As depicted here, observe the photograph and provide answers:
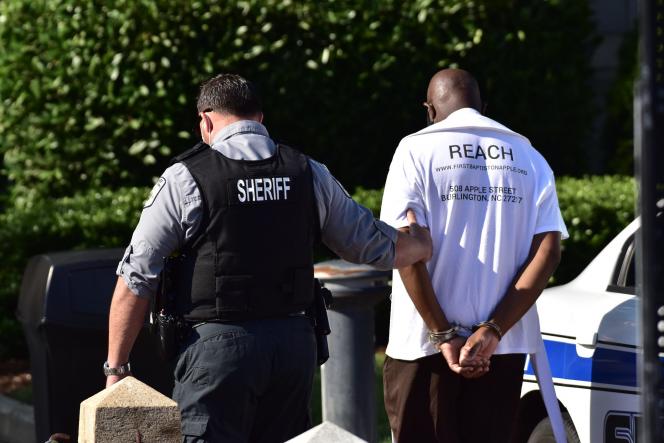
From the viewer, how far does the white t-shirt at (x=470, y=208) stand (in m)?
3.81

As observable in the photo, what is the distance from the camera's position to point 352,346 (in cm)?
546

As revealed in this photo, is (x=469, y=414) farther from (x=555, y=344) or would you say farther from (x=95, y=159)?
(x=95, y=159)

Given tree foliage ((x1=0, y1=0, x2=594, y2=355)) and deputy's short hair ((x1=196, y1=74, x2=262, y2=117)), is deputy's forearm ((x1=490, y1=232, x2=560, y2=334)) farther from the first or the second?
tree foliage ((x1=0, y1=0, x2=594, y2=355))

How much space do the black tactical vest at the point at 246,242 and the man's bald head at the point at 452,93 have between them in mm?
588

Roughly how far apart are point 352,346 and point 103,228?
3.55 meters

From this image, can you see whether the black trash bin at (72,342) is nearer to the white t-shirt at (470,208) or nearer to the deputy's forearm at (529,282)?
the white t-shirt at (470,208)

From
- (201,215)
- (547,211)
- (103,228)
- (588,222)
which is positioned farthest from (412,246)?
(103,228)

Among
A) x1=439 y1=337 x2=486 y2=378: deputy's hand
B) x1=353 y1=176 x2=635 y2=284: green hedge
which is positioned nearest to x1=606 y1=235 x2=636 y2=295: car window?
x1=439 y1=337 x2=486 y2=378: deputy's hand

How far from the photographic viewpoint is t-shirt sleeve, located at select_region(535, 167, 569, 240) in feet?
12.8

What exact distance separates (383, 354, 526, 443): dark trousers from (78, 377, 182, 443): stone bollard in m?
0.90

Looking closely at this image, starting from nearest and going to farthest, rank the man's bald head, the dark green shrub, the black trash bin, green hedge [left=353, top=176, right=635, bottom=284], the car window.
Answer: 1. the man's bald head
2. the car window
3. the black trash bin
4. green hedge [left=353, top=176, right=635, bottom=284]
5. the dark green shrub

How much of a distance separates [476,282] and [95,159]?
636 centimetres

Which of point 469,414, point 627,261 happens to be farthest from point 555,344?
point 469,414

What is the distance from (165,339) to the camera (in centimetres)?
358
